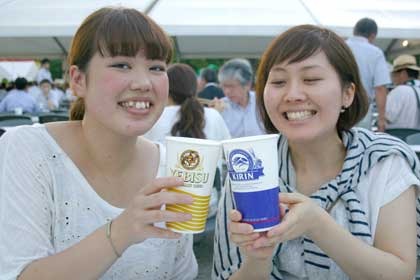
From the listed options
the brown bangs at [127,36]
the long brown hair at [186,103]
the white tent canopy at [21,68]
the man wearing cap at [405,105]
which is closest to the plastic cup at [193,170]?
the brown bangs at [127,36]

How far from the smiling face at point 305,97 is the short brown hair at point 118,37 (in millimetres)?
399

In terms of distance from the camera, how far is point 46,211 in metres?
1.42

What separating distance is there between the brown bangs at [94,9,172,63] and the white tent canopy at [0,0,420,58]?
451 cm

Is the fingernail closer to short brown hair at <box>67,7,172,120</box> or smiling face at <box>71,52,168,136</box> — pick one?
smiling face at <box>71,52,168,136</box>

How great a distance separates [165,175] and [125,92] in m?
0.34

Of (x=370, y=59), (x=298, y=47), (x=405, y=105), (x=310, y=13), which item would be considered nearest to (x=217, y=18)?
(x=310, y=13)

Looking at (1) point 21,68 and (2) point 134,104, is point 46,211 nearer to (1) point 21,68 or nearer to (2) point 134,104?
(2) point 134,104

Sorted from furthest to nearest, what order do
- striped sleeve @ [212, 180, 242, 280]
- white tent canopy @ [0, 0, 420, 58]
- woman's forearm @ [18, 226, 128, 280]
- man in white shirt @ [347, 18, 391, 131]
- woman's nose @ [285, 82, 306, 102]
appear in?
white tent canopy @ [0, 0, 420, 58] < man in white shirt @ [347, 18, 391, 131] < striped sleeve @ [212, 180, 242, 280] < woman's nose @ [285, 82, 306, 102] < woman's forearm @ [18, 226, 128, 280]

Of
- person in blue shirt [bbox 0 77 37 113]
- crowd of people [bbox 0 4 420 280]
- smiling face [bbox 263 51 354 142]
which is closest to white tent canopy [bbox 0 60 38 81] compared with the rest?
person in blue shirt [bbox 0 77 37 113]

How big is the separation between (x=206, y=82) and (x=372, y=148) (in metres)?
6.77

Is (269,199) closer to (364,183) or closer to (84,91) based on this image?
(364,183)

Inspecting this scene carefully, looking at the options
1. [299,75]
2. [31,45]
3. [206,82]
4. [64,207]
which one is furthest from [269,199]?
[206,82]

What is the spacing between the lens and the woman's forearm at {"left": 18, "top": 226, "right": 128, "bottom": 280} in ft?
3.90

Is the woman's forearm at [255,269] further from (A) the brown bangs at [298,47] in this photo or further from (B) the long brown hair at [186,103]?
(B) the long brown hair at [186,103]
